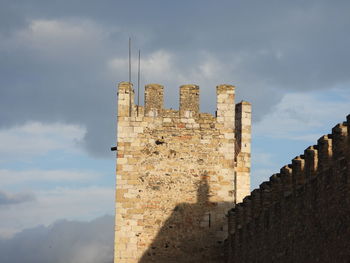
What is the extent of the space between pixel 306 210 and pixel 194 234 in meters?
8.81

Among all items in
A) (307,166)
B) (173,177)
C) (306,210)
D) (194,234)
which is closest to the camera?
(306,210)

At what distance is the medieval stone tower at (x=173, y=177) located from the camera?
2545 centimetres

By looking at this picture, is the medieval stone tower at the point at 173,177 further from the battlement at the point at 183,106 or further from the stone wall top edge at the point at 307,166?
the stone wall top edge at the point at 307,166

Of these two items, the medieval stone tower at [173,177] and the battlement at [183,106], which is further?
the battlement at [183,106]

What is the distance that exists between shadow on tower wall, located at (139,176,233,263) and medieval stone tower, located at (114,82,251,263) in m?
0.03

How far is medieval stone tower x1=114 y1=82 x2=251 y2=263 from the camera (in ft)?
83.5

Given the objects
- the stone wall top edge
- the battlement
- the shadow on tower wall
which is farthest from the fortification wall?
the battlement

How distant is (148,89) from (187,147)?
74.7 inches

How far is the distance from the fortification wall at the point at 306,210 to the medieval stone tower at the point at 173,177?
3.03 metres

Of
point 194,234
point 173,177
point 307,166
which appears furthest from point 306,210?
point 173,177

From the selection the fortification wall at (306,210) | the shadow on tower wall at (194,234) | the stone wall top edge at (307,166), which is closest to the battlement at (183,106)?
the shadow on tower wall at (194,234)

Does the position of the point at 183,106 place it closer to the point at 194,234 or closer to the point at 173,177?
the point at 173,177

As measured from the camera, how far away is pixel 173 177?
25797mm

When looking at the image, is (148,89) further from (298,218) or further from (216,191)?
(298,218)
